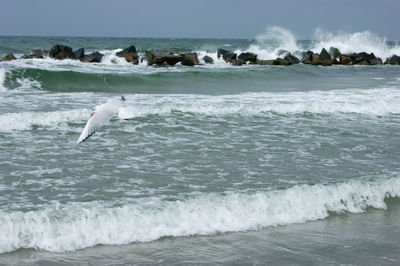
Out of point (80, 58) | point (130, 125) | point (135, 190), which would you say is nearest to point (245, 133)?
point (130, 125)

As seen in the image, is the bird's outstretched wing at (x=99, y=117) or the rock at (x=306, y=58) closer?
the bird's outstretched wing at (x=99, y=117)

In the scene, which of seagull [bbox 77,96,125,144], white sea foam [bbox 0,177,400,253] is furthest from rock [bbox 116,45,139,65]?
white sea foam [bbox 0,177,400,253]

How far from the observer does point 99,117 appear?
6453 millimetres

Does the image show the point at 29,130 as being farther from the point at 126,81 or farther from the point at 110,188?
the point at 126,81

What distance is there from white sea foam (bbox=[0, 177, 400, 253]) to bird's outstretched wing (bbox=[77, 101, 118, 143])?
74 centimetres

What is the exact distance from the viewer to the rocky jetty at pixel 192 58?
28078mm

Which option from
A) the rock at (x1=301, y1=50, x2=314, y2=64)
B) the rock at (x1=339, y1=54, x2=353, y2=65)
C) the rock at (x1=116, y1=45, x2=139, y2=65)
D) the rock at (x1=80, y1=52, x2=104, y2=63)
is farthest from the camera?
the rock at (x1=339, y1=54, x2=353, y2=65)

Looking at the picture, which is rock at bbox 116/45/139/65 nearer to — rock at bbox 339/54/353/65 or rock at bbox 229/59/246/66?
rock at bbox 229/59/246/66

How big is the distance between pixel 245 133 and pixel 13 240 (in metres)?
5.74

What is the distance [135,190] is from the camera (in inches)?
256

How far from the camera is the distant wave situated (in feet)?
34.7

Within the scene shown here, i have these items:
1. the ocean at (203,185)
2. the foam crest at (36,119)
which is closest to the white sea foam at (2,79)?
the ocean at (203,185)

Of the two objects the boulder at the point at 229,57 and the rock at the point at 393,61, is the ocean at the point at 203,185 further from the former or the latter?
the rock at the point at 393,61

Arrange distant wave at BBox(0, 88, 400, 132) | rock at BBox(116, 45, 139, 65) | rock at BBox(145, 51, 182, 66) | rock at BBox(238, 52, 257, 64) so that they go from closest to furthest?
distant wave at BBox(0, 88, 400, 132)
rock at BBox(145, 51, 182, 66)
rock at BBox(116, 45, 139, 65)
rock at BBox(238, 52, 257, 64)
